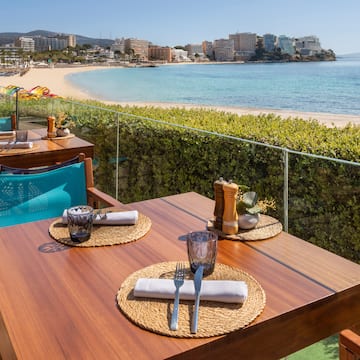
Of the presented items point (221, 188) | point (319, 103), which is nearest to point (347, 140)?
point (221, 188)

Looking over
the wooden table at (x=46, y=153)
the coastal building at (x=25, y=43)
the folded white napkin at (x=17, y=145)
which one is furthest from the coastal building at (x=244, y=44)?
the folded white napkin at (x=17, y=145)

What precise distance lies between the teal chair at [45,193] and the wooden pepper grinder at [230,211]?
750mm

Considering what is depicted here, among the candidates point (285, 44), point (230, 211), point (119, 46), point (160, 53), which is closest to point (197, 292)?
point (230, 211)

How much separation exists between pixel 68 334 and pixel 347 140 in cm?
282

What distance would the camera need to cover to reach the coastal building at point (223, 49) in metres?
69.6

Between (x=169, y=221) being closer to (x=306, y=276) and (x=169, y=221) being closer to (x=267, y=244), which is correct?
(x=267, y=244)

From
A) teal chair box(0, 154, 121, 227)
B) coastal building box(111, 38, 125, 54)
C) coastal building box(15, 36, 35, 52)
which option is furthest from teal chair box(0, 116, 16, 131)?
coastal building box(111, 38, 125, 54)

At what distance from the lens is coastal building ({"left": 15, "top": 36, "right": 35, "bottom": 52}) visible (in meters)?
66.3

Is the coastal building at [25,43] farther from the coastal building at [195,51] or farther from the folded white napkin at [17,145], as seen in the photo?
the folded white napkin at [17,145]

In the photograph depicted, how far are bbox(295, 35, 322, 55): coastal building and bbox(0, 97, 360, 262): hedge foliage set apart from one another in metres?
65.5

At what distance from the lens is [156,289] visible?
1155 mm

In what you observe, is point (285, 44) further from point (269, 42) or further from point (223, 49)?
point (223, 49)

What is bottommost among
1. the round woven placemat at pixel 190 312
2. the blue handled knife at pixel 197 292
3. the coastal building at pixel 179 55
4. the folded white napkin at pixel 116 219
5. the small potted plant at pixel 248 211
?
the round woven placemat at pixel 190 312

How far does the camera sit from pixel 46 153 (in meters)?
3.37
